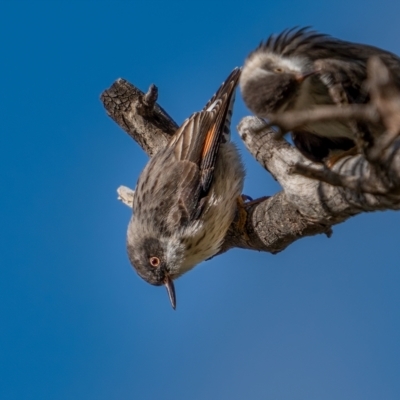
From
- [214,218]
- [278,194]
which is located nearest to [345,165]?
[278,194]

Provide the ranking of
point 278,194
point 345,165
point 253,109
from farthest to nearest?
point 278,194
point 253,109
point 345,165

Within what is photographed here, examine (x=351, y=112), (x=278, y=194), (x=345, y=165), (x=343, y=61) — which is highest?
(x=343, y=61)

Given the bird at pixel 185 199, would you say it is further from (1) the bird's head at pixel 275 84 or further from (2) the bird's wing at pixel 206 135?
(1) the bird's head at pixel 275 84

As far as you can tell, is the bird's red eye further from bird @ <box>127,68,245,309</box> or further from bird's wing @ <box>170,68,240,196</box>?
bird's wing @ <box>170,68,240,196</box>

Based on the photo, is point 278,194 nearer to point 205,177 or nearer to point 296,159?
point 296,159

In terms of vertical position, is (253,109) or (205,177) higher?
(205,177)

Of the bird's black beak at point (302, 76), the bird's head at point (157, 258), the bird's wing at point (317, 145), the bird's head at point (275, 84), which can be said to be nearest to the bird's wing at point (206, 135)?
the bird's head at point (157, 258)
